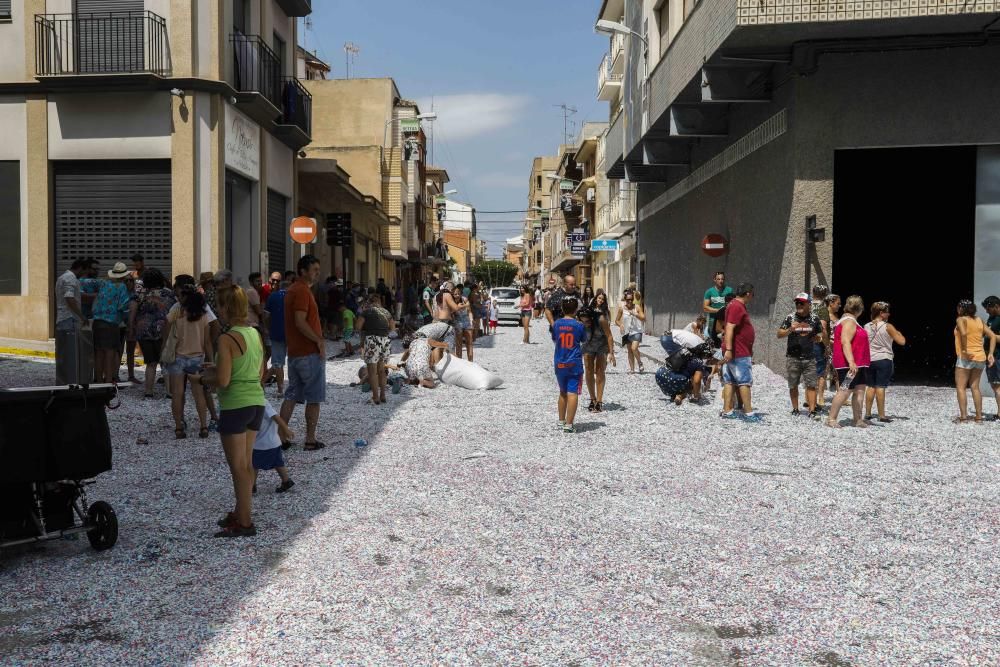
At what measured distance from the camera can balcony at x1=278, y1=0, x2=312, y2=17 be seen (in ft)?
73.7

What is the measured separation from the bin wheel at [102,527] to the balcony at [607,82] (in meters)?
34.4

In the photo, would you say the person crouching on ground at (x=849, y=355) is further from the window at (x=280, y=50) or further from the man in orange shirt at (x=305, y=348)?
the window at (x=280, y=50)

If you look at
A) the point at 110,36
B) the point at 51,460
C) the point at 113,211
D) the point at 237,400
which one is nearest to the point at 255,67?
the point at 110,36

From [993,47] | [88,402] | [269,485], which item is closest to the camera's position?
[88,402]

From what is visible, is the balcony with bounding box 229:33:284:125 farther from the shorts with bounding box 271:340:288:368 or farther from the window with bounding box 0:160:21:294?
the shorts with bounding box 271:340:288:368

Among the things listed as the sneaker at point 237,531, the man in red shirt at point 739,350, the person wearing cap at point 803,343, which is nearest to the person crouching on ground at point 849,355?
the person wearing cap at point 803,343

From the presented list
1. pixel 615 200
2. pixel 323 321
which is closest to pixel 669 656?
pixel 323 321

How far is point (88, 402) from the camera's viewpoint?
16.5ft

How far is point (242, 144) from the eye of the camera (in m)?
A: 19.2

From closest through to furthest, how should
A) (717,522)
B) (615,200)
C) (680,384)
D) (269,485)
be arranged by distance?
(717,522), (269,485), (680,384), (615,200)

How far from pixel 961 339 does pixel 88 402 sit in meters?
9.33

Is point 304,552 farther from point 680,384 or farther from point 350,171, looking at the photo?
point 350,171

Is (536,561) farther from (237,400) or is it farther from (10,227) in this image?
(10,227)

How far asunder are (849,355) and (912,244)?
9.25 meters
